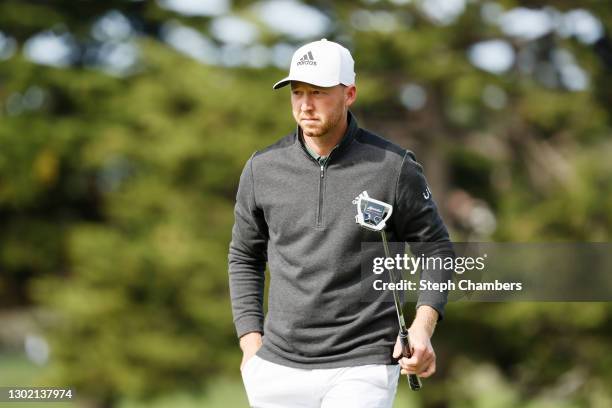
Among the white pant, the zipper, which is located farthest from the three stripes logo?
the white pant

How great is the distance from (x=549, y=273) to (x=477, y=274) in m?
7.12

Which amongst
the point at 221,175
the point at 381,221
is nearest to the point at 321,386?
the point at 381,221

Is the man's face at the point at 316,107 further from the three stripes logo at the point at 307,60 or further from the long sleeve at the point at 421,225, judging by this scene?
the long sleeve at the point at 421,225

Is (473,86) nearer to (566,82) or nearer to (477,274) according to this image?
(566,82)

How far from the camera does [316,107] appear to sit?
3271 millimetres

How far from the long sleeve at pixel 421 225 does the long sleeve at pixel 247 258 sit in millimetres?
505

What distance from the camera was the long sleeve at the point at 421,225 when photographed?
3.26 metres

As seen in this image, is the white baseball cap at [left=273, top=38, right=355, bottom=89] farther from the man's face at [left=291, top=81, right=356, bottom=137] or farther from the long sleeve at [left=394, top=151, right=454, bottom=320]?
the long sleeve at [left=394, top=151, right=454, bottom=320]

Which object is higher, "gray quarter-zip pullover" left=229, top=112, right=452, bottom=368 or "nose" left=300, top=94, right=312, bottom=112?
"nose" left=300, top=94, right=312, bottom=112

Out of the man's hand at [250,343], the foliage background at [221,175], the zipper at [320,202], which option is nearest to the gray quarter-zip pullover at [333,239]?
the zipper at [320,202]

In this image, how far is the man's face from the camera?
327cm

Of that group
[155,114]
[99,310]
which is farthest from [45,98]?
[99,310]

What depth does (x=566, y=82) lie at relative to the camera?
1653 cm

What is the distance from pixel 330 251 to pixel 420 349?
0.41 metres
